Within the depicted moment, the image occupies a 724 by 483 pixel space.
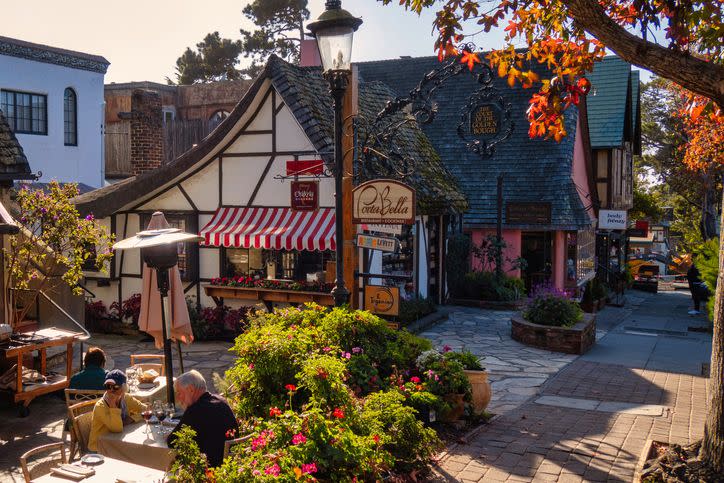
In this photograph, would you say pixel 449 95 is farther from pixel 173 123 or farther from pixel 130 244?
pixel 130 244

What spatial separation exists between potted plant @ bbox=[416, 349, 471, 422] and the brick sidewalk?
42cm

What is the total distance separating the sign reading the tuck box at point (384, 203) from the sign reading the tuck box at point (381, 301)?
2.79 ft

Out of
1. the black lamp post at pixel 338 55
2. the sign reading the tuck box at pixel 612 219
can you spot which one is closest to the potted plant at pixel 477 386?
the black lamp post at pixel 338 55

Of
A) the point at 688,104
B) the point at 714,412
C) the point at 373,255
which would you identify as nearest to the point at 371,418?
the point at 714,412

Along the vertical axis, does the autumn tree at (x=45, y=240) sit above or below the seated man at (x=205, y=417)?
above

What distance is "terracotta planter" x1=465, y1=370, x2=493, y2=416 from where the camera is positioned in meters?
8.69

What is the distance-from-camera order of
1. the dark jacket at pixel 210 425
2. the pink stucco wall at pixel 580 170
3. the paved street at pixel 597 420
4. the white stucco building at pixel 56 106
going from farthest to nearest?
the white stucco building at pixel 56 106 → the pink stucco wall at pixel 580 170 → the paved street at pixel 597 420 → the dark jacket at pixel 210 425

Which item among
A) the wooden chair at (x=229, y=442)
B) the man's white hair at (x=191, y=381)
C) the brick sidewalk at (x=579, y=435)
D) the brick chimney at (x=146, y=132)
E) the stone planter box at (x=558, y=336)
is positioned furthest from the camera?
Answer: the brick chimney at (x=146, y=132)

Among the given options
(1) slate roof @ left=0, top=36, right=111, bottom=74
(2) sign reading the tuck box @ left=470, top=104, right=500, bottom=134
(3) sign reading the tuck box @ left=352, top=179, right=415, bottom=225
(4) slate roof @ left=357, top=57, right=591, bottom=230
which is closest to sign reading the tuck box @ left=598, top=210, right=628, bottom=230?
(4) slate roof @ left=357, top=57, right=591, bottom=230

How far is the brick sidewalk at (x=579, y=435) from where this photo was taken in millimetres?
6777

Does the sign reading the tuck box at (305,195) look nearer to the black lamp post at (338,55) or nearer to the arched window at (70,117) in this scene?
the black lamp post at (338,55)

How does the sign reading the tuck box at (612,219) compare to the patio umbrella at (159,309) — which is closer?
the patio umbrella at (159,309)

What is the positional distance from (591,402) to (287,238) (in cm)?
623

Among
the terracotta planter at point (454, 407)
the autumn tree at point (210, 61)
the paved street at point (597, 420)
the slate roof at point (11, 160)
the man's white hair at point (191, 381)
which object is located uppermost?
the autumn tree at point (210, 61)
